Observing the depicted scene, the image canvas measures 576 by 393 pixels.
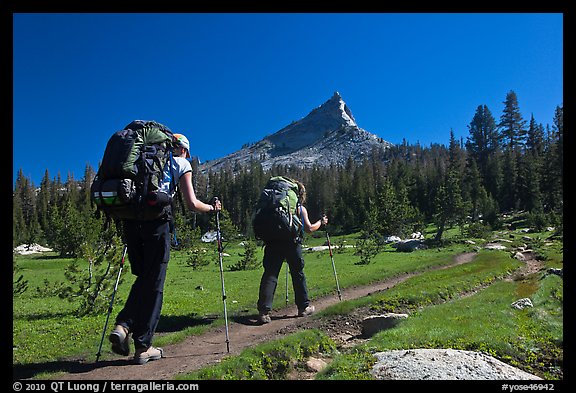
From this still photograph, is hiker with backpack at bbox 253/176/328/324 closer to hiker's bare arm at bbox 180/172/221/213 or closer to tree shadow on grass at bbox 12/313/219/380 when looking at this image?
hiker's bare arm at bbox 180/172/221/213

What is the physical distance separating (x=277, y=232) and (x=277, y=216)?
42cm

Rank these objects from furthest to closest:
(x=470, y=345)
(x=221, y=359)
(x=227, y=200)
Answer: (x=227, y=200)
(x=470, y=345)
(x=221, y=359)

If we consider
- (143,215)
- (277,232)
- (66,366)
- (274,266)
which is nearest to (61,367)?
(66,366)

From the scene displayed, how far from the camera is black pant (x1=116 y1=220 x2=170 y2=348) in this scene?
5.97 metres

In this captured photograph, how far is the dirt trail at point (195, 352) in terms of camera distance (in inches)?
227

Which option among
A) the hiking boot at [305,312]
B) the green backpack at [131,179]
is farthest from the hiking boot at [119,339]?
the hiking boot at [305,312]

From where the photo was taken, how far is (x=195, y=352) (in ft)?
23.4
